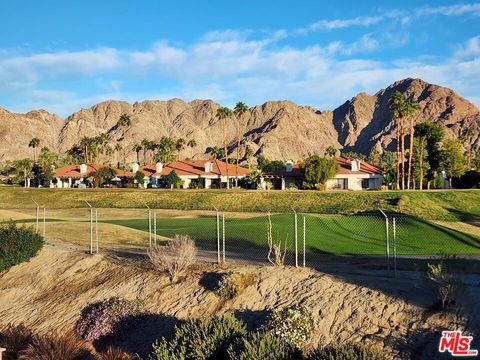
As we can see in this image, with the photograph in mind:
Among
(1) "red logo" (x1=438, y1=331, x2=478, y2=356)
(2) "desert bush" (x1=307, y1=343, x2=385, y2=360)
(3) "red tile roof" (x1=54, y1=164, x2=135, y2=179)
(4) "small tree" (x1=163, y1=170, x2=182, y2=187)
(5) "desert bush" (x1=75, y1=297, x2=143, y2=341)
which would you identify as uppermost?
(3) "red tile roof" (x1=54, y1=164, x2=135, y2=179)

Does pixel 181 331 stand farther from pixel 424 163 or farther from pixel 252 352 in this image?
pixel 424 163

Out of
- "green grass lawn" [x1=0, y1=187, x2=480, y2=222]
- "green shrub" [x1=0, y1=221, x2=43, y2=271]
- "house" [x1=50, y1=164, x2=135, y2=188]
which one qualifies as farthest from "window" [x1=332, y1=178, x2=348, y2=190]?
"green shrub" [x1=0, y1=221, x2=43, y2=271]

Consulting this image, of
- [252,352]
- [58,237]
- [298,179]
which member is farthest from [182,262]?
[298,179]

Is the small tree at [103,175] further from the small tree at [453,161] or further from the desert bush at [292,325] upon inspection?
the desert bush at [292,325]

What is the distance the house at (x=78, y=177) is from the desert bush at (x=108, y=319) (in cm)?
9207

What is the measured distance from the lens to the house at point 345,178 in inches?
3398

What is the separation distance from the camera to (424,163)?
86688 millimetres

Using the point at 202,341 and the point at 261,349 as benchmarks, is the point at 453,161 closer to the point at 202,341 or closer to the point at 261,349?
the point at 202,341

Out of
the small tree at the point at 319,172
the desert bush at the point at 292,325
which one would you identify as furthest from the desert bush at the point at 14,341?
the small tree at the point at 319,172

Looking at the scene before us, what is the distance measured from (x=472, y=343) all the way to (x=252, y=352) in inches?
192

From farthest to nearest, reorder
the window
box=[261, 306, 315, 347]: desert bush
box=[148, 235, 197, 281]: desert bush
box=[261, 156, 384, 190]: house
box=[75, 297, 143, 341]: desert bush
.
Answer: the window, box=[261, 156, 384, 190]: house, box=[148, 235, 197, 281]: desert bush, box=[75, 297, 143, 341]: desert bush, box=[261, 306, 315, 347]: desert bush

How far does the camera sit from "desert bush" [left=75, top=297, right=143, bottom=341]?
587 inches

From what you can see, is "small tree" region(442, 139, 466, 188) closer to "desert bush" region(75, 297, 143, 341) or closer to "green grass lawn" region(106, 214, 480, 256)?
"green grass lawn" region(106, 214, 480, 256)

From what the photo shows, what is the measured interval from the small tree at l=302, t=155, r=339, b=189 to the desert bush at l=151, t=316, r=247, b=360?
6974cm
